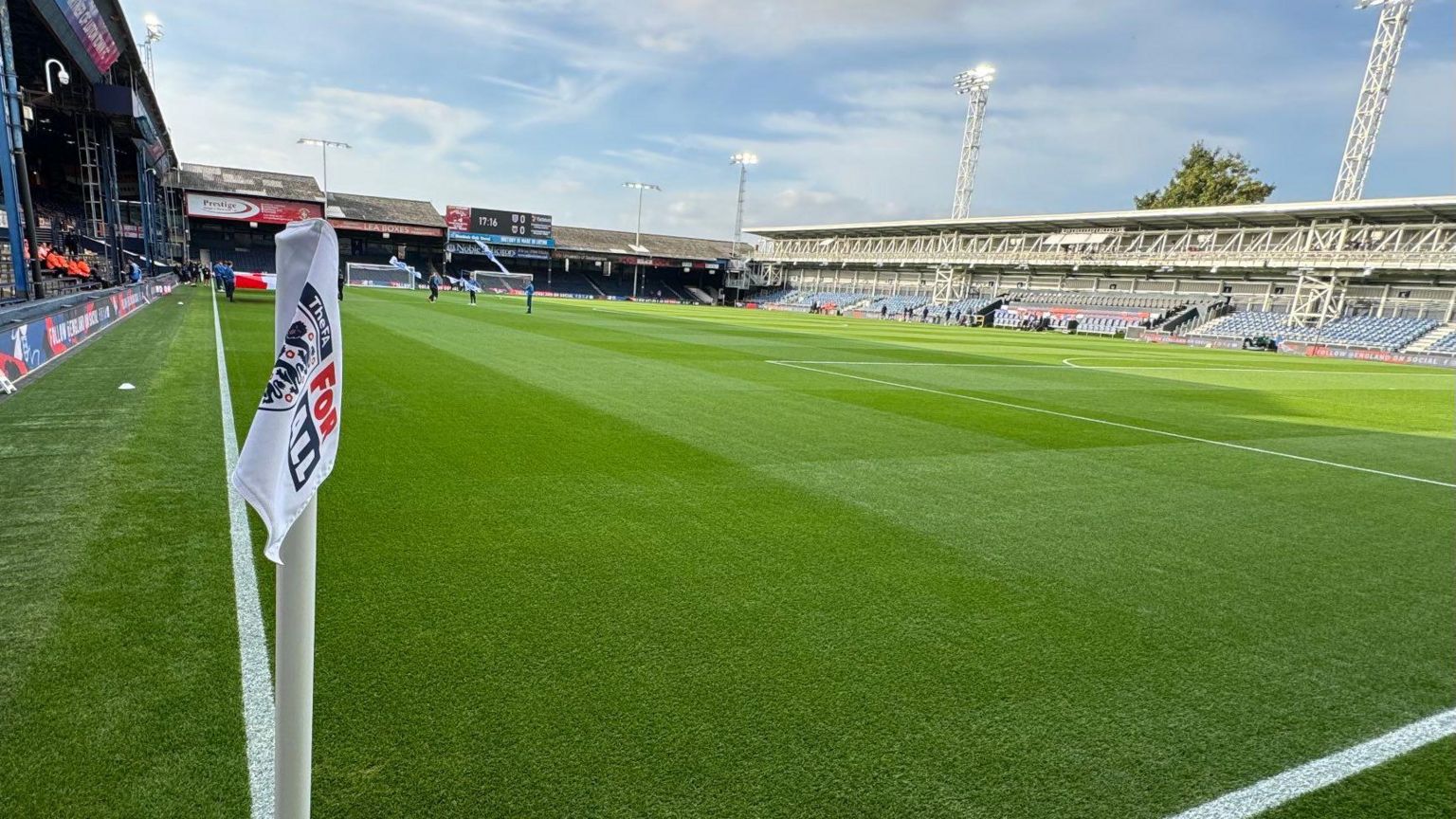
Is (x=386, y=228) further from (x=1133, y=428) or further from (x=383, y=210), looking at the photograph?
(x=1133, y=428)

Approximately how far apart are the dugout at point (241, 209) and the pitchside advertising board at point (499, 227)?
1114 centimetres

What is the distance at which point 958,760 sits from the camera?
2.63m

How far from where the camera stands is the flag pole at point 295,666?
1492 mm

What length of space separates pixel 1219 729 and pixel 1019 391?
1187 cm

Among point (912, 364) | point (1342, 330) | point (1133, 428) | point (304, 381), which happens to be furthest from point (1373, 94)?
point (304, 381)

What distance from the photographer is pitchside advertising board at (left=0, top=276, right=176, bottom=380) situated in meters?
8.63

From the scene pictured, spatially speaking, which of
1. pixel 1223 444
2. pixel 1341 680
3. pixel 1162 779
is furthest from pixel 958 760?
pixel 1223 444

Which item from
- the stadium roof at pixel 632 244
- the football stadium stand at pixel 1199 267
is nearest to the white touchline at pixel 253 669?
the football stadium stand at pixel 1199 267

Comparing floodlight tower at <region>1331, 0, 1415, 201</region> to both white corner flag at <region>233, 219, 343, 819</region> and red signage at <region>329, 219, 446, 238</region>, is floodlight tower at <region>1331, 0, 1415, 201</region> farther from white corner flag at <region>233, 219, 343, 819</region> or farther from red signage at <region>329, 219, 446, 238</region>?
red signage at <region>329, 219, 446, 238</region>

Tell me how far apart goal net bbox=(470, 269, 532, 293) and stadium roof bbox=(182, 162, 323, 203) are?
14.5 metres

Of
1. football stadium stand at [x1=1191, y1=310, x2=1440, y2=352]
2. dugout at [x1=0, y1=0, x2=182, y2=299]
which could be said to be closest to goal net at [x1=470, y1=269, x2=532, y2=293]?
dugout at [x1=0, y1=0, x2=182, y2=299]

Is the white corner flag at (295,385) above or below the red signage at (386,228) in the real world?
below

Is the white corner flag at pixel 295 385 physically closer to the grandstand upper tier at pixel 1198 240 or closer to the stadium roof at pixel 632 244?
the grandstand upper tier at pixel 1198 240

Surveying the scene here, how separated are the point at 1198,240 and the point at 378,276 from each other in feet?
207
